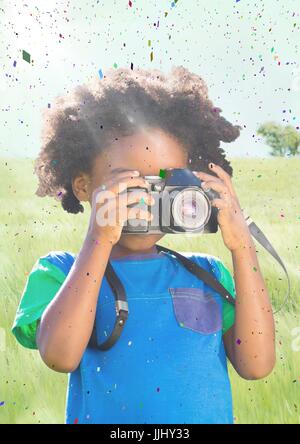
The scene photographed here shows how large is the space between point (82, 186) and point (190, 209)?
8.9 inches

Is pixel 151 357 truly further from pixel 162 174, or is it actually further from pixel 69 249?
pixel 69 249

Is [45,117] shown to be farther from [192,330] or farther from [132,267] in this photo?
[192,330]

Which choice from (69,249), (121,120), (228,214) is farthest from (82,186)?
(69,249)

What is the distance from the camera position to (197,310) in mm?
1355

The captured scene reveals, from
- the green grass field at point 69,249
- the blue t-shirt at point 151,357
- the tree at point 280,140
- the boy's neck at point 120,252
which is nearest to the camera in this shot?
the blue t-shirt at point 151,357

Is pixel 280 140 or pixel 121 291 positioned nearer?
pixel 121 291

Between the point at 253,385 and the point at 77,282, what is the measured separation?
0.76 m

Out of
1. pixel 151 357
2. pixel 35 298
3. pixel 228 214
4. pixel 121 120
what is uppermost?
pixel 121 120

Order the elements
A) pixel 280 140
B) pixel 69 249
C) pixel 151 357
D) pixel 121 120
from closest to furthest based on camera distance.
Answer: pixel 151 357 < pixel 121 120 < pixel 69 249 < pixel 280 140

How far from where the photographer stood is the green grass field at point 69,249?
1.85 m

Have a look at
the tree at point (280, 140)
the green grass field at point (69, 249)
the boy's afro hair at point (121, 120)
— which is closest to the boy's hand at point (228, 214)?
the boy's afro hair at point (121, 120)

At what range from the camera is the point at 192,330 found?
1331 millimetres

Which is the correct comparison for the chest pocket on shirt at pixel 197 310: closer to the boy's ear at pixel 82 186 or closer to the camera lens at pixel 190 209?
the camera lens at pixel 190 209

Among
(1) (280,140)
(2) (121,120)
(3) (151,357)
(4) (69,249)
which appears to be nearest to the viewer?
(3) (151,357)
